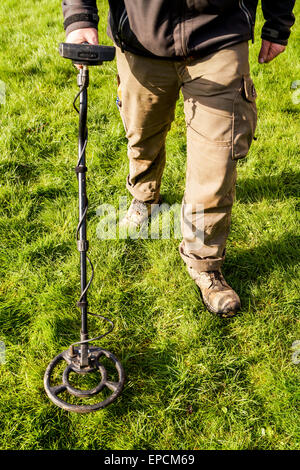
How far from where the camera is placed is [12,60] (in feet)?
17.0

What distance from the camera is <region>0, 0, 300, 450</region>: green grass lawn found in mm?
2180

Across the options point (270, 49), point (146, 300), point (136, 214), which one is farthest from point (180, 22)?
point (146, 300)

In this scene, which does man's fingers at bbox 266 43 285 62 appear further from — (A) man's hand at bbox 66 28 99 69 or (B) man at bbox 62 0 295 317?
(A) man's hand at bbox 66 28 99 69

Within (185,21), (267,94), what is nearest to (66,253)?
(185,21)

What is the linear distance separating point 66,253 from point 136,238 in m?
0.50

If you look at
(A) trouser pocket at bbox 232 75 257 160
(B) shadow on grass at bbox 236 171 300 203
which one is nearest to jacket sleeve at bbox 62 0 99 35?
(A) trouser pocket at bbox 232 75 257 160

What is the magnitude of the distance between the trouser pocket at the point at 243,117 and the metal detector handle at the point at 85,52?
708 millimetres

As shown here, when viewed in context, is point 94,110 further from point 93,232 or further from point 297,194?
point 297,194

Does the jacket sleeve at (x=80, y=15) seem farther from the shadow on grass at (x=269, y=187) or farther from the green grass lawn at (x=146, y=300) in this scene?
the shadow on grass at (x=269, y=187)

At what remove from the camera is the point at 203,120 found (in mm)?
2215

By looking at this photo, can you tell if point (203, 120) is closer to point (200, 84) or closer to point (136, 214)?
point (200, 84)

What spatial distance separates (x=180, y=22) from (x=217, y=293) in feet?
4.84

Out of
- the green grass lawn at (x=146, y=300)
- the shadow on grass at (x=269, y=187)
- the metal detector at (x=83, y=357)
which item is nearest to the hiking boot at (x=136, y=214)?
the green grass lawn at (x=146, y=300)

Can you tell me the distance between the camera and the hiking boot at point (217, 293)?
103 inches
